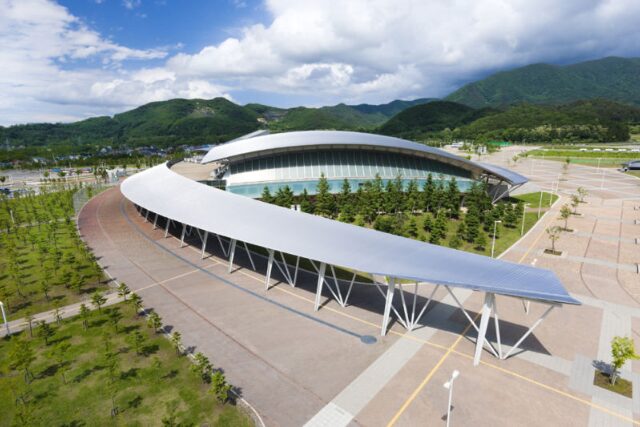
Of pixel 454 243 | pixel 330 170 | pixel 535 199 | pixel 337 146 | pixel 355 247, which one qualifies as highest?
pixel 337 146

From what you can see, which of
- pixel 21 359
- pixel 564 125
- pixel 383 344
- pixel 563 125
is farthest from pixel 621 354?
pixel 563 125

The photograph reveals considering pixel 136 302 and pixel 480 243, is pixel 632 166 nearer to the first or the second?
pixel 480 243

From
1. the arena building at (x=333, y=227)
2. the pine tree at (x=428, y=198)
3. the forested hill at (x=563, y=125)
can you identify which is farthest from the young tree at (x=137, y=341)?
the forested hill at (x=563, y=125)

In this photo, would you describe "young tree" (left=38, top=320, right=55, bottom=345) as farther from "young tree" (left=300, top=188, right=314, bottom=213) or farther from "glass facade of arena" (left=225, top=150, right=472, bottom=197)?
"glass facade of arena" (left=225, top=150, right=472, bottom=197)

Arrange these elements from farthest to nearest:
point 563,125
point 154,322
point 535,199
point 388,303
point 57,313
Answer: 1. point 563,125
2. point 535,199
3. point 57,313
4. point 154,322
5. point 388,303

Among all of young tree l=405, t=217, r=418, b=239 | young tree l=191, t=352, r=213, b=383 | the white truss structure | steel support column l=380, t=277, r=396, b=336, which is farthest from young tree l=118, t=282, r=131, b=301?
young tree l=405, t=217, r=418, b=239

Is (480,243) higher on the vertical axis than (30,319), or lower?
lower

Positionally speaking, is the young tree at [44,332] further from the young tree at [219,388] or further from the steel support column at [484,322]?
the steel support column at [484,322]
